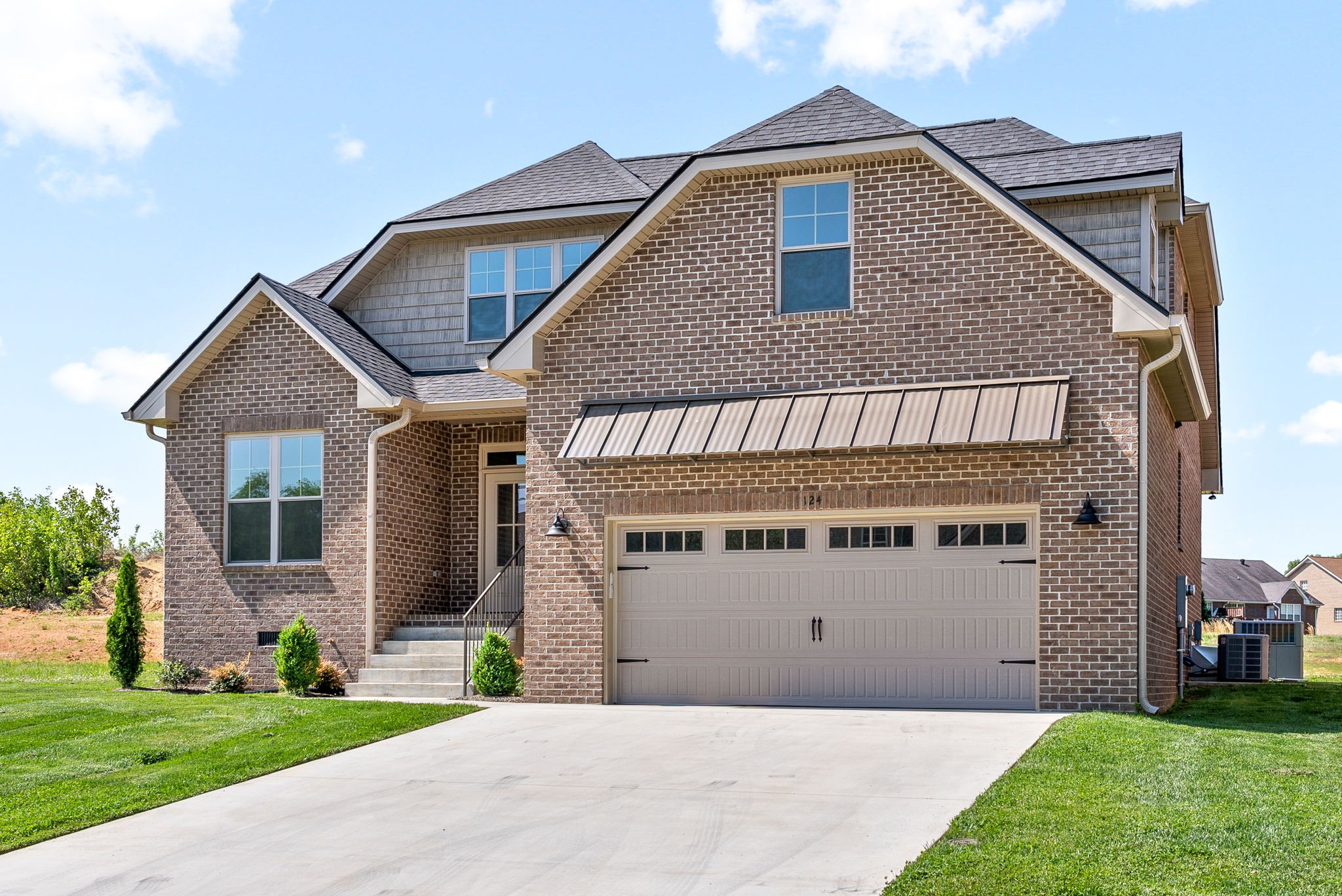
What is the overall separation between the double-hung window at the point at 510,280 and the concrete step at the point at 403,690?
5.58 metres

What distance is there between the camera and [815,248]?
15.9 metres

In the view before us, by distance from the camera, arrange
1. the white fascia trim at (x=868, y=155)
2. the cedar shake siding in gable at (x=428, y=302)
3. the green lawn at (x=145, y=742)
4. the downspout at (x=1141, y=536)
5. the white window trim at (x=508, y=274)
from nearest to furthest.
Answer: the green lawn at (x=145, y=742) < the downspout at (x=1141, y=536) < the white fascia trim at (x=868, y=155) < the white window trim at (x=508, y=274) < the cedar shake siding in gable at (x=428, y=302)

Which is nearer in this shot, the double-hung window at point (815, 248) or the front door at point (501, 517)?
the double-hung window at point (815, 248)

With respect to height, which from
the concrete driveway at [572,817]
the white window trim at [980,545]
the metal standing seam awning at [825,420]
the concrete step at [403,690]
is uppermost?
the metal standing seam awning at [825,420]

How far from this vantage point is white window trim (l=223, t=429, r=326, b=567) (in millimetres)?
19047

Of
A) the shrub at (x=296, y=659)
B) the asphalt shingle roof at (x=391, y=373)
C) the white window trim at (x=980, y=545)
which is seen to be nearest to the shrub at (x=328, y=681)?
the shrub at (x=296, y=659)

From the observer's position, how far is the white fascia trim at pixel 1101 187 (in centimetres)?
1677

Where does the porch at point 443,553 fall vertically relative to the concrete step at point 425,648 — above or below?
above

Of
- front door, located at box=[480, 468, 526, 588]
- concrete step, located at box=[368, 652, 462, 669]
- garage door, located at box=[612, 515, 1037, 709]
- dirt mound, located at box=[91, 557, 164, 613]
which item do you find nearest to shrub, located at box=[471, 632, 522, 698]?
concrete step, located at box=[368, 652, 462, 669]

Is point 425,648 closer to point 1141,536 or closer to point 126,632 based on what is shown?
point 126,632

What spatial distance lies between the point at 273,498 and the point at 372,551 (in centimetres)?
189

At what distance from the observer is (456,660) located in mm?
17891

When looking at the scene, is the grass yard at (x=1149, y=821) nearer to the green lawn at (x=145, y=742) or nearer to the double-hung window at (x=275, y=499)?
the green lawn at (x=145, y=742)

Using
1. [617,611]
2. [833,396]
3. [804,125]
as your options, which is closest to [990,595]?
[833,396]
